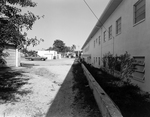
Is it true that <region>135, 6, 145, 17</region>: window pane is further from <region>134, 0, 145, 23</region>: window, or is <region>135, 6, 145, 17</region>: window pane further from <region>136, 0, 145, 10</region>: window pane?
<region>136, 0, 145, 10</region>: window pane

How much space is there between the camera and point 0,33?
12.4 feet

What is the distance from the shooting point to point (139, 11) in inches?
245

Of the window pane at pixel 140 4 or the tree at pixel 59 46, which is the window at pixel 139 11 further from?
the tree at pixel 59 46

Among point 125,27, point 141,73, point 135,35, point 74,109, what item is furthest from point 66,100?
point 125,27

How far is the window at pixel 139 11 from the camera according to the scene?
5891 millimetres

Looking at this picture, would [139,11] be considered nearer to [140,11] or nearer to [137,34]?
[140,11]

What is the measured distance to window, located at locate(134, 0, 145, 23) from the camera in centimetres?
589

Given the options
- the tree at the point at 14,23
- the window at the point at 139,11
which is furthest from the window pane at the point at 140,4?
the tree at the point at 14,23

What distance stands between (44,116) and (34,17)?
3173 mm

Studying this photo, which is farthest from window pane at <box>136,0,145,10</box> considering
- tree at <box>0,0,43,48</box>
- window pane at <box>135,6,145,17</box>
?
tree at <box>0,0,43,48</box>

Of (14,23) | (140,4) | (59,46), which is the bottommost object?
(14,23)

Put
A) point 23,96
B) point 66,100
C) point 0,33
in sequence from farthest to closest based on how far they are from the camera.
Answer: point 23,96
point 66,100
point 0,33

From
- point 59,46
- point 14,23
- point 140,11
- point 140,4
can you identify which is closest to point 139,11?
point 140,11

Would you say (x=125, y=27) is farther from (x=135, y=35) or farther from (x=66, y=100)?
(x=66, y=100)
